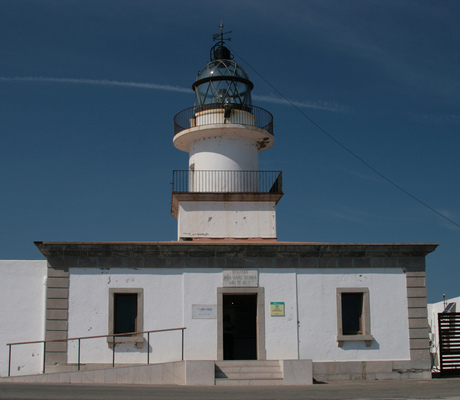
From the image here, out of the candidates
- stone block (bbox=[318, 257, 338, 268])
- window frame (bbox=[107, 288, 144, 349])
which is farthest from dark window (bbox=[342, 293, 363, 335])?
window frame (bbox=[107, 288, 144, 349])

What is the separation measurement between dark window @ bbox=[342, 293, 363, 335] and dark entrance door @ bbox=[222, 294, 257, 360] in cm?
374

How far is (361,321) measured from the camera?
17984mm

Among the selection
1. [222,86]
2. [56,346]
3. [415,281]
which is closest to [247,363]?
[56,346]

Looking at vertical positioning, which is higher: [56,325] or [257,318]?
[257,318]

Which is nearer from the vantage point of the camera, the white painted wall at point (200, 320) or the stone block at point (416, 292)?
the white painted wall at point (200, 320)

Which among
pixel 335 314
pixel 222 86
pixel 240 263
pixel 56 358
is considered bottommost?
pixel 56 358

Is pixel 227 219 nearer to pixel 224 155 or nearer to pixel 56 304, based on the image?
pixel 224 155

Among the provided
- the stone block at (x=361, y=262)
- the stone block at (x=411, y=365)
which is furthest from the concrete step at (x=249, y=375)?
the stone block at (x=361, y=262)

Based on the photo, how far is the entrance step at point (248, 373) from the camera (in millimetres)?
15969

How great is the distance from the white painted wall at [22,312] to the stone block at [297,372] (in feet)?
21.5

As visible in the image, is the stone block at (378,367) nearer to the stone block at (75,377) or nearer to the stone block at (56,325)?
the stone block at (75,377)

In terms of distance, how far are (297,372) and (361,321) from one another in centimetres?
288

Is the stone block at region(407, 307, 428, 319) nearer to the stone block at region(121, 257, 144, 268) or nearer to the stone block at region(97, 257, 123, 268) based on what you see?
the stone block at region(121, 257, 144, 268)

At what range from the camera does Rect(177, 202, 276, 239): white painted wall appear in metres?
21.6
